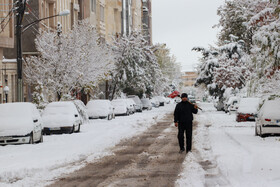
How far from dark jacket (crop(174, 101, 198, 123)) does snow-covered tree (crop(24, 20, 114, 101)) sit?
22.1m

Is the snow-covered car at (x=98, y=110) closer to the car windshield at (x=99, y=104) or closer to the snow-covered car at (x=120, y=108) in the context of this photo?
the car windshield at (x=99, y=104)

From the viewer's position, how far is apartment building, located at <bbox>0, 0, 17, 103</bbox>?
33.1 m

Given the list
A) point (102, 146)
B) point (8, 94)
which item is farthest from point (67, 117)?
point (8, 94)

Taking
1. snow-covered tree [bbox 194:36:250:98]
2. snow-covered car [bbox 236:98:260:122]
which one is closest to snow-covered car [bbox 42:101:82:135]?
snow-covered car [bbox 236:98:260:122]

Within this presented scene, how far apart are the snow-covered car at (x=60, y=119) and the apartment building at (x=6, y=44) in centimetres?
451

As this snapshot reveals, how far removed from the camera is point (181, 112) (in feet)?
60.8

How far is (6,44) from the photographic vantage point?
33438 millimetres

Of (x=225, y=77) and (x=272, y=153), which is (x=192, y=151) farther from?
(x=225, y=77)

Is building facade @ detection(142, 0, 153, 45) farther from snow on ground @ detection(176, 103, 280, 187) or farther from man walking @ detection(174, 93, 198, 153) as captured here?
man walking @ detection(174, 93, 198, 153)

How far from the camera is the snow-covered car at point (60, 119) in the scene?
96.4ft

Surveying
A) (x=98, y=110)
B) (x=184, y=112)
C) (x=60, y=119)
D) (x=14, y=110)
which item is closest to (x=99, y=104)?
(x=98, y=110)

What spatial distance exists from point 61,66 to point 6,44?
341 inches

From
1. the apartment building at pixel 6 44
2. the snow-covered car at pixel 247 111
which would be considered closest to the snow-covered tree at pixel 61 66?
the apartment building at pixel 6 44

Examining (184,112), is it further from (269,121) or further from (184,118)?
(269,121)
